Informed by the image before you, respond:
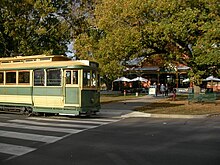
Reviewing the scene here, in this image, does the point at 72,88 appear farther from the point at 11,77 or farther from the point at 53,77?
the point at 11,77

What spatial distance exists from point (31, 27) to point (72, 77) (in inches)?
677

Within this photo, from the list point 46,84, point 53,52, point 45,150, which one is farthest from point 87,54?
point 45,150

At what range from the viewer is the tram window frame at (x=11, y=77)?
2066cm

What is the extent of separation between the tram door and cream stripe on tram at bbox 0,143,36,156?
8021 millimetres

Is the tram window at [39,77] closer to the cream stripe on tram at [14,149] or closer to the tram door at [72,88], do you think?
the tram door at [72,88]

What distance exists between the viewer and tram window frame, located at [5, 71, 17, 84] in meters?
20.7

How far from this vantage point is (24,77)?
793 inches

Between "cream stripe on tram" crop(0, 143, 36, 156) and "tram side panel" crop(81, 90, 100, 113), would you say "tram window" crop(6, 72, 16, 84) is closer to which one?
"tram side panel" crop(81, 90, 100, 113)

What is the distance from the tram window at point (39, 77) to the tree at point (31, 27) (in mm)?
13380

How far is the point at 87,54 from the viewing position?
116ft

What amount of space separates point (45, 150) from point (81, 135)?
111 inches

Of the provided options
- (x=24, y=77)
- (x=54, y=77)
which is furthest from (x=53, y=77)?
(x=24, y=77)

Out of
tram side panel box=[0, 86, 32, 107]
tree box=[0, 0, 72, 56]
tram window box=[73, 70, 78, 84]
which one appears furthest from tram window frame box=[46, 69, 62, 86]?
tree box=[0, 0, 72, 56]

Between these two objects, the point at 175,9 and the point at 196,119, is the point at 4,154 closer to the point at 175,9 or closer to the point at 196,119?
the point at 196,119
